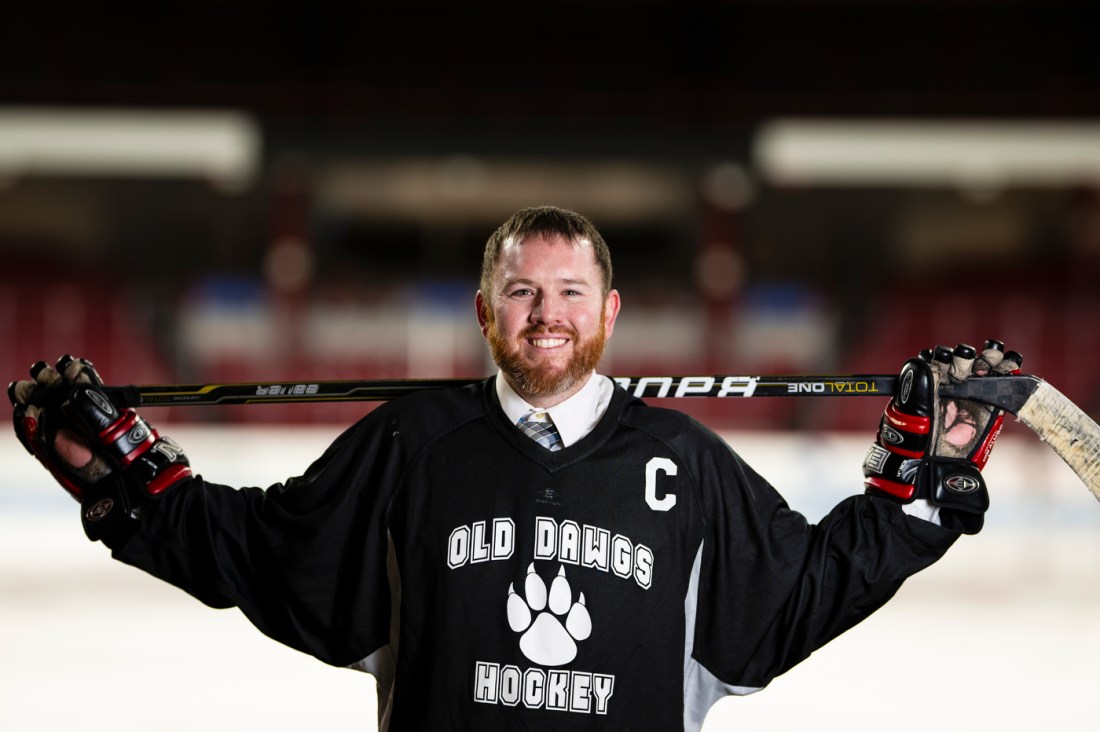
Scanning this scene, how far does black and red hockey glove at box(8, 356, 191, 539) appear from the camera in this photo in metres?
1.97

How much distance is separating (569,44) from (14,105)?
24.3ft

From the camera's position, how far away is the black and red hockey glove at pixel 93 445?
1.97 metres

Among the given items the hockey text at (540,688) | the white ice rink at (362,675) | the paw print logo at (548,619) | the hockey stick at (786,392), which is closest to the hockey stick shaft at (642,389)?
the hockey stick at (786,392)

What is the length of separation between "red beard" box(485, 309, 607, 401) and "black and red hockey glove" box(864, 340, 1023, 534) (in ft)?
1.91

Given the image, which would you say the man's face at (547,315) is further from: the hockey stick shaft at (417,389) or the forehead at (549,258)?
the hockey stick shaft at (417,389)

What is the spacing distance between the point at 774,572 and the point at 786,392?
48 centimetres

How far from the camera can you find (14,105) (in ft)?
44.4

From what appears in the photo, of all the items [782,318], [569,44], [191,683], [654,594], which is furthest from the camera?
[782,318]

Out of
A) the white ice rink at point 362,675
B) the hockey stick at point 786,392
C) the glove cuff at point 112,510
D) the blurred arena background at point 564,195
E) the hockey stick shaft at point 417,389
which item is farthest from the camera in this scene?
the blurred arena background at point 564,195

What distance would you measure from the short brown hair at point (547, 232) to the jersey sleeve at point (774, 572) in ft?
1.33

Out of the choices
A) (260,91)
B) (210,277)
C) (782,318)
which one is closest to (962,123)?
(782,318)

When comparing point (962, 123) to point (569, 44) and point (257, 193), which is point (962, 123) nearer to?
point (569, 44)

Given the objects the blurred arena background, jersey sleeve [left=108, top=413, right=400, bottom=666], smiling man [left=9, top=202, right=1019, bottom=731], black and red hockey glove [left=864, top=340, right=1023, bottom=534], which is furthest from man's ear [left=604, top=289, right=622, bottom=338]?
the blurred arena background

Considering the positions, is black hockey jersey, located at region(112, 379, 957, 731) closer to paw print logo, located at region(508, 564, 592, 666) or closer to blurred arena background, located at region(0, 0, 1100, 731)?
paw print logo, located at region(508, 564, 592, 666)
